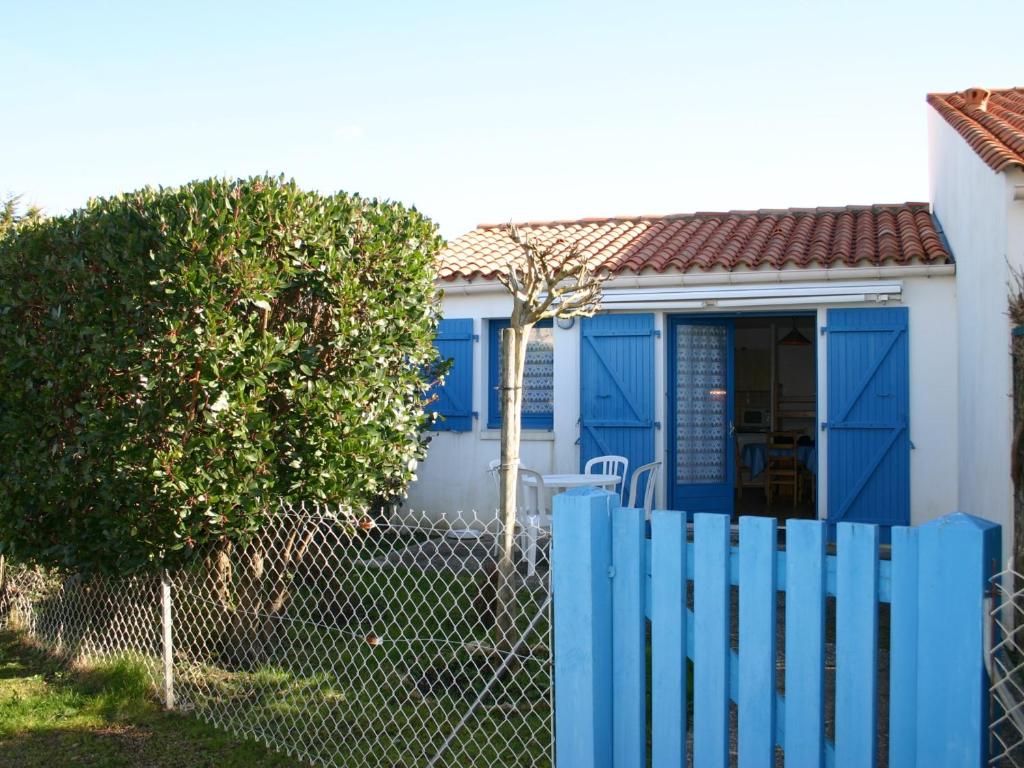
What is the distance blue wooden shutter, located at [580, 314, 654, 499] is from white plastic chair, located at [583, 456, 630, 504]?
14 cm

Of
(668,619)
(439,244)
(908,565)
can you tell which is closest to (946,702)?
(908,565)

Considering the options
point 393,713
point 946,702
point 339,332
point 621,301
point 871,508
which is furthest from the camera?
point 621,301

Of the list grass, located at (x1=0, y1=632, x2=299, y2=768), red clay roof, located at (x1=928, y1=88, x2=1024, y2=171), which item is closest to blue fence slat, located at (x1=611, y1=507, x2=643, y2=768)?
grass, located at (x1=0, y1=632, x2=299, y2=768)

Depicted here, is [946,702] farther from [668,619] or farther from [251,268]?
[251,268]

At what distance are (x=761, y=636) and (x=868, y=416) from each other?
Answer: 6843mm

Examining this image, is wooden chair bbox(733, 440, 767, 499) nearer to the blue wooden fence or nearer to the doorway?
the doorway

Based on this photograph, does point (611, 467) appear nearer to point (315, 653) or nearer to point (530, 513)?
point (530, 513)

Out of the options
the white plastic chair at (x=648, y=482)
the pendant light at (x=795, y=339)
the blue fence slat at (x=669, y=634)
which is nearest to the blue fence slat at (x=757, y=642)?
the blue fence slat at (x=669, y=634)

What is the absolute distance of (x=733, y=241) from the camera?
10391 millimetres

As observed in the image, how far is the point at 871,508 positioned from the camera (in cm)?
896

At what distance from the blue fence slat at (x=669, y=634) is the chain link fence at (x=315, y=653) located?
1.09m

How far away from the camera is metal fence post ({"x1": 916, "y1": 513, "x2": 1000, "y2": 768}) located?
2406 millimetres

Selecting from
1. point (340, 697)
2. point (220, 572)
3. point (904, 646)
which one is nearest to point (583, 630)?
point (904, 646)

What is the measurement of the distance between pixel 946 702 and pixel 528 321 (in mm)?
2908
